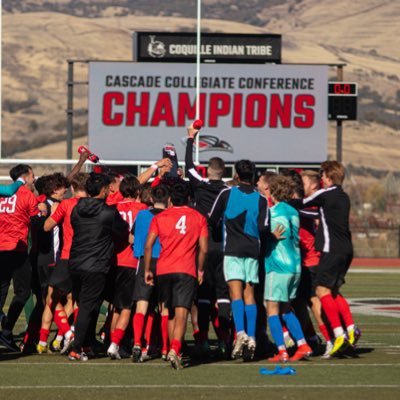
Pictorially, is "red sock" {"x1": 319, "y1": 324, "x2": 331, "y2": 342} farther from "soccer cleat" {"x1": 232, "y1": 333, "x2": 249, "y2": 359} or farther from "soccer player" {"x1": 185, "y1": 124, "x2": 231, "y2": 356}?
"soccer cleat" {"x1": 232, "y1": 333, "x2": 249, "y2": 359}

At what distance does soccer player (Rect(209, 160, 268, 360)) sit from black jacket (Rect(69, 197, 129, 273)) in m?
1.06

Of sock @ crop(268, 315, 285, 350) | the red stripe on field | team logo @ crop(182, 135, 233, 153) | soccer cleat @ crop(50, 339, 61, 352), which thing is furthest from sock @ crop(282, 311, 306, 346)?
team logo @ crop(182, 135, 233, 153)

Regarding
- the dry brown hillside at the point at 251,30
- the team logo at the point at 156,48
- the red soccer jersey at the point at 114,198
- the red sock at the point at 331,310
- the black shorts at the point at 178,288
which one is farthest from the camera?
the dry brown hillside at the point at 251,30

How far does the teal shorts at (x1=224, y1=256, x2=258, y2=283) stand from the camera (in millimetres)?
13688

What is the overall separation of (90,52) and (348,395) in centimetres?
12228

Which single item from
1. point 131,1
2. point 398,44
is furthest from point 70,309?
point 131,1

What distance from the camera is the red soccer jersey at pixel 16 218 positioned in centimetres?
1453

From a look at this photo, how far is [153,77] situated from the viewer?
47750 millimetres

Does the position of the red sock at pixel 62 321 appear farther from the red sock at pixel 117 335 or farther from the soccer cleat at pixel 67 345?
the red sock at pixel 117 335

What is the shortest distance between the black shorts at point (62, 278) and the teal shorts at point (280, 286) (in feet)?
6.67

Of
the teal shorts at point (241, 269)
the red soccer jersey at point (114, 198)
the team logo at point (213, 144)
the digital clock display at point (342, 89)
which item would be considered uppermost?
the digital clock display at point (342, 89)

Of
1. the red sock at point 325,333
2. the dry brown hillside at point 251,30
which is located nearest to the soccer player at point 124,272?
the red sock at point 325,333

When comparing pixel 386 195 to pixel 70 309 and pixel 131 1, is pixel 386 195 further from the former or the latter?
pixel 131 1

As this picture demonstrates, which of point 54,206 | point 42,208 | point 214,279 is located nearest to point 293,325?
point 214,279
